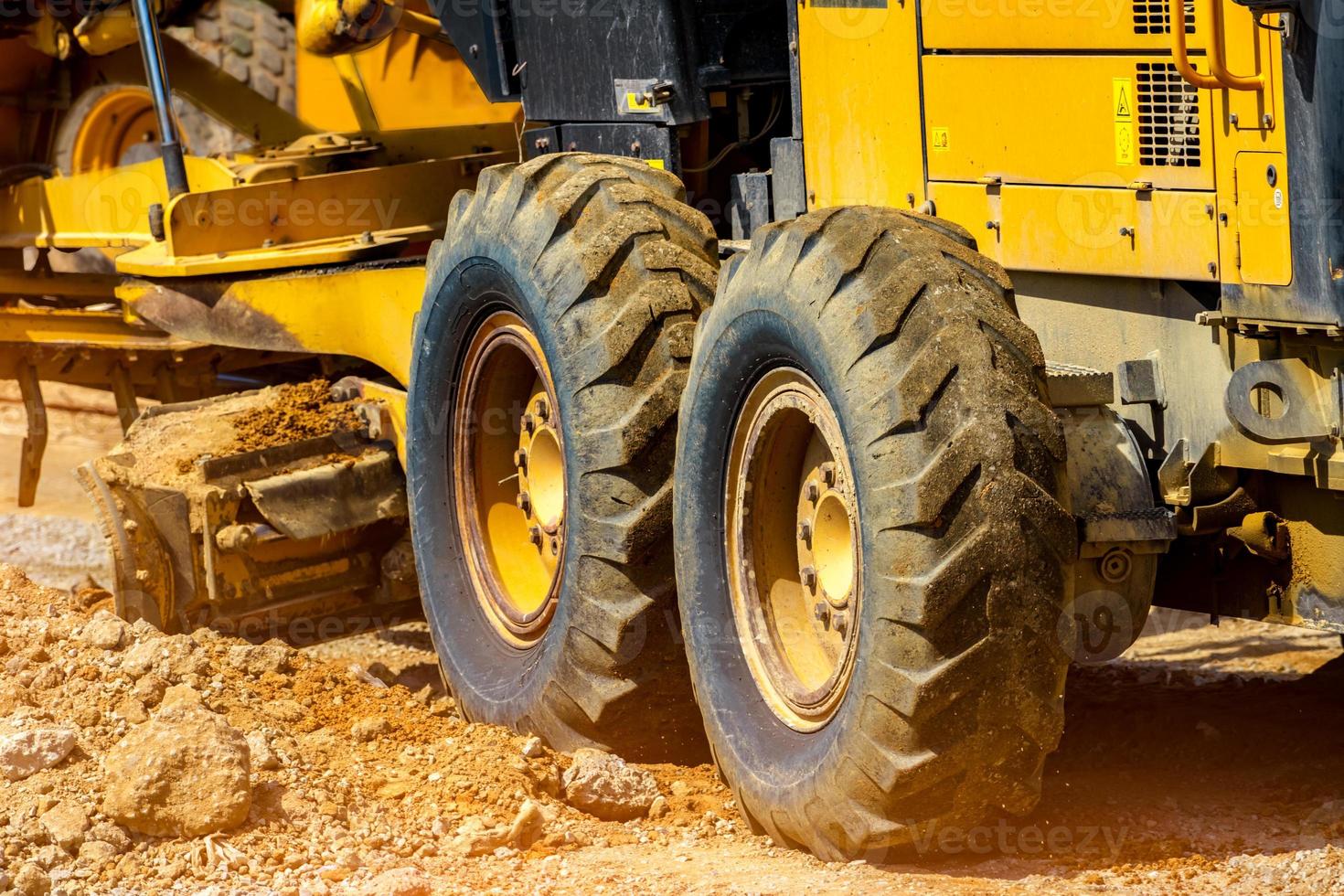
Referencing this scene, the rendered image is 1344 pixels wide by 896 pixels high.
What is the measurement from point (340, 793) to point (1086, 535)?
195cm

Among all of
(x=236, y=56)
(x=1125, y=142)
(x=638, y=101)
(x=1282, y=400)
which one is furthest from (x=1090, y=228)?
(x=236, y=56)

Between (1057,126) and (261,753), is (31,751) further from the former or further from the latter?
(1057,126)

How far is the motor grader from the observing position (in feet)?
12.5

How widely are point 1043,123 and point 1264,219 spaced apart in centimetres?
69

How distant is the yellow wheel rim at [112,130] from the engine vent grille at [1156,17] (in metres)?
6.07

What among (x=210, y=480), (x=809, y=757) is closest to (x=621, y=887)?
(x=809, y=757)

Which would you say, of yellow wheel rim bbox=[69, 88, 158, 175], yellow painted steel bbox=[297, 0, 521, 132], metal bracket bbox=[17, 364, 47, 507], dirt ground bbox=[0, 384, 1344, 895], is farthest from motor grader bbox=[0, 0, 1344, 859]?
yellow wheel rim bbox=[69, 88, 158, 175]

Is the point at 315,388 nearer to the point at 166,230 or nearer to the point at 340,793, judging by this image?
the point at 166,230

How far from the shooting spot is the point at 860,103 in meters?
Result: 4.92

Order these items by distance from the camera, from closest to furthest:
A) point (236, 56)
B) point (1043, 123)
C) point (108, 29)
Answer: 1. point (1043, 123)
2. point (108, 29)
3. point (236, 56)

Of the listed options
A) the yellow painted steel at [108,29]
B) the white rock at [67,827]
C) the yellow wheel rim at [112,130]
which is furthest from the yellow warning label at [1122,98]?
the yellow wheel rim at [112,130]

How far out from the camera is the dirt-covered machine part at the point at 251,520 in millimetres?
6332

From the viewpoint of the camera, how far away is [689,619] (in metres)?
4.66

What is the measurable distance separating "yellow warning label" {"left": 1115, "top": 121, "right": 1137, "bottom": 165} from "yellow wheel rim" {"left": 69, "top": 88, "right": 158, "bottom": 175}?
599 cm
